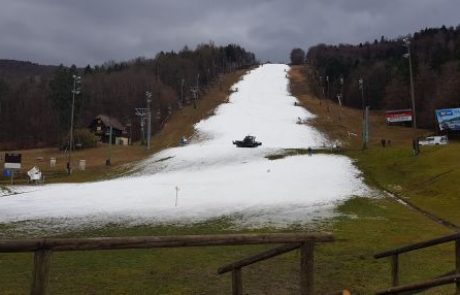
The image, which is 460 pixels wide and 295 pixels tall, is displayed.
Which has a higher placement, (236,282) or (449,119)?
(449,119)

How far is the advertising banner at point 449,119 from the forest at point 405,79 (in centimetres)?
1469

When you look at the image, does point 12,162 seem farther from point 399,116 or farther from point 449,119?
point 399,116

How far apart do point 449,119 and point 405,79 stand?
144ft

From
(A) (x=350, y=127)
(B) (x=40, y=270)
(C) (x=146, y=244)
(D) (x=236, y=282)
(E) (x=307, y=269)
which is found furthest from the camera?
(A) (x=350, y=127)

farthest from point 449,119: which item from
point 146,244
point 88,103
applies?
point 88,103

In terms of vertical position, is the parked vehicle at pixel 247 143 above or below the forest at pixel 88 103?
below

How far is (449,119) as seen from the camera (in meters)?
83.8

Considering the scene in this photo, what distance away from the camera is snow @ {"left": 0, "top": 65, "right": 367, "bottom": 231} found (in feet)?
98.2

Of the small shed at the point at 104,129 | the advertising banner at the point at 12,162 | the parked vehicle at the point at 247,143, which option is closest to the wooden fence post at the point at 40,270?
the advertising banner at the point at 12,162

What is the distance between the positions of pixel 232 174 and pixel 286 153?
46.3ft

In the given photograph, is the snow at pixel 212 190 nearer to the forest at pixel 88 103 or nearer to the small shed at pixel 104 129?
the small shed at pixel 104 129

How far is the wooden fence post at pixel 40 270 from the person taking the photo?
623 cm

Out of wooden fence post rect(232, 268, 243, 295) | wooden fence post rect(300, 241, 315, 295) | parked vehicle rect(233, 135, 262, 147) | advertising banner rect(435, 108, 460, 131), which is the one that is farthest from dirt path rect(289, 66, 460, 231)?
wooden fence post rect(300, 241, 315, 295)

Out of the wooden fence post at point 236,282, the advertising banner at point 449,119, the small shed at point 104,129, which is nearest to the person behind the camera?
the wooden fence post at point 236,282
